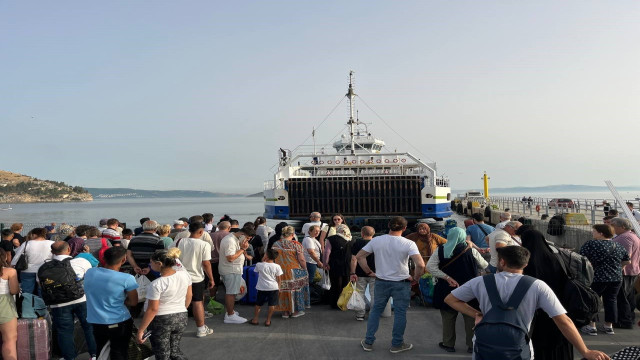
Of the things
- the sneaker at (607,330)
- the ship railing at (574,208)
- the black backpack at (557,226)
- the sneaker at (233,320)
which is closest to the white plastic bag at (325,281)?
the sneaker at (233,320)

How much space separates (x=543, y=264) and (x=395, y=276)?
5.54 ft

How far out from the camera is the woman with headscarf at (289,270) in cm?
670

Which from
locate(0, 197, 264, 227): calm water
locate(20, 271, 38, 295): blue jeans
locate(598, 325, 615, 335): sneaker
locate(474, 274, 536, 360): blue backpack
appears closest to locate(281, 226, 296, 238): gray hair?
locate(20, 271, 38, 295): blue jeans

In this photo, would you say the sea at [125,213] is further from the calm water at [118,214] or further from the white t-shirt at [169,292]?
the white t-shirt at [169,292]

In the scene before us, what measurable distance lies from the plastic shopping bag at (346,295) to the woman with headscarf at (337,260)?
0.34 meters

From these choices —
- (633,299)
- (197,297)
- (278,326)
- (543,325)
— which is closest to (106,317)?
(197,297)

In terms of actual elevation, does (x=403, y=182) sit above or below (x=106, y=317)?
above

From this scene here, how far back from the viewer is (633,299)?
247 inches

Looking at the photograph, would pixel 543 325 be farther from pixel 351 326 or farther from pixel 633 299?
pixel 633 299

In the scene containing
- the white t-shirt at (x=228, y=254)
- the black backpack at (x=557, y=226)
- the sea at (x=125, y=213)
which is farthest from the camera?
the sea at (x=125, y=213)

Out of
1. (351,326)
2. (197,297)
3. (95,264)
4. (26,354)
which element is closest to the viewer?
(26,354)

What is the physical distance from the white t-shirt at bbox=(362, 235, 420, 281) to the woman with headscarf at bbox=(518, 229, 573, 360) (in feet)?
4.34

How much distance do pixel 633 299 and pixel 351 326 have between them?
4244 mm

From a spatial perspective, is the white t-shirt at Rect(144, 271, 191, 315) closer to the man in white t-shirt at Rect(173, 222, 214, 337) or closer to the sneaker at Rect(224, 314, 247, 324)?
the man in white t-shirt at Rect(173, 222, 214, 337)
